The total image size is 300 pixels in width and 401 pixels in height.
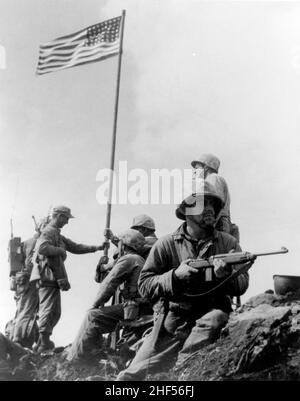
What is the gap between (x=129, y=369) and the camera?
9.21 meters

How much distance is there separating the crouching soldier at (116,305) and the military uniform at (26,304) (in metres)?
2.08

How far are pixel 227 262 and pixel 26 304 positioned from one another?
5372mm

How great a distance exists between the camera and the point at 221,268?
28.9 ft

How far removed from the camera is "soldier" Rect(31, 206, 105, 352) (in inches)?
486

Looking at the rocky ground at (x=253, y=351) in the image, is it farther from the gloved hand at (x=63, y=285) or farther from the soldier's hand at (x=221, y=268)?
the gloved hand at (x=63, y=285)

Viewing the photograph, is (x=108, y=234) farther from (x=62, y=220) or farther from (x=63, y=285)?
(x=63, y=285)

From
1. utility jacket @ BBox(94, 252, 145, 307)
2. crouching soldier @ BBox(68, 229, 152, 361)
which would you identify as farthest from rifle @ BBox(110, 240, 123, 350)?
utility jacket @ BBox(94, 252, 145, 307)

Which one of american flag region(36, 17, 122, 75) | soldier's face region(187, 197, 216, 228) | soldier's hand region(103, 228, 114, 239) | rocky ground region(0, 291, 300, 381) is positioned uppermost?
american flag region(36, 17, 122, 75)

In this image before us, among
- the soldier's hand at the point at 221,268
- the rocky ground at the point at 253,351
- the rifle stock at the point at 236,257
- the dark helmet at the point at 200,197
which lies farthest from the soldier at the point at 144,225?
the soldier's hand at the point at 221,268

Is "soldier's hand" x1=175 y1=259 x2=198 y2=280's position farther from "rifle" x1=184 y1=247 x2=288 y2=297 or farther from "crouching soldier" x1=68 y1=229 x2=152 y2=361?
"crouching soldier" x1=68 y1=229 x2=152 y2=361

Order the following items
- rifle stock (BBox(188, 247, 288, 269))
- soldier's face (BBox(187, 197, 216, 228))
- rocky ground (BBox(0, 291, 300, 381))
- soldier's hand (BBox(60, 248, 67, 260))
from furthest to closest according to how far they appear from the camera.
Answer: soldier's hand (BBox(60, 248, 67, 260)), soldier's face (BBox(187, 197, 216, 228)), rifle stock (BBox(188, 247, 288, 269)), rocky ground (BBox(0, 291, 300, 381))

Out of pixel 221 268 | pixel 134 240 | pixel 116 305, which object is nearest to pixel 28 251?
pixel 134 240

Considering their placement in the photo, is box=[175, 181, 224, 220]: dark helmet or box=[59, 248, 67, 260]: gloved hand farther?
box=[59, 248, 67, 260]: gloved hand

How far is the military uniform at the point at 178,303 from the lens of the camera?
9039 millimetres
